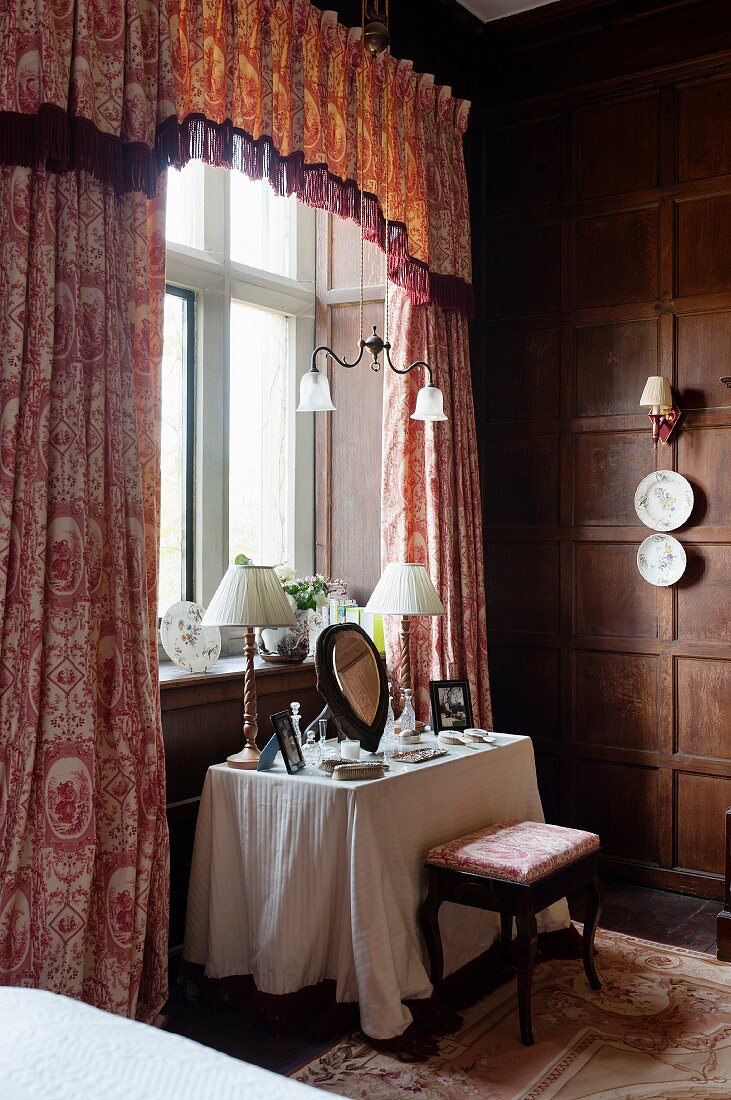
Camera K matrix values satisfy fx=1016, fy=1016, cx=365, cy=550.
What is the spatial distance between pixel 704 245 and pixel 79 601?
117 inches

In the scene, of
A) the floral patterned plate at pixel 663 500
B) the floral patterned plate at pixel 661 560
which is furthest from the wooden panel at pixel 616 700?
the floral patterned plate at pixel 663 500

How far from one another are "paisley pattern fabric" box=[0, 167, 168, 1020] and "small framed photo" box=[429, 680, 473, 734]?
1151 millimetres

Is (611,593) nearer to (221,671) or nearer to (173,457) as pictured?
(221,671)

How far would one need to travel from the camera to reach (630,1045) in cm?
283

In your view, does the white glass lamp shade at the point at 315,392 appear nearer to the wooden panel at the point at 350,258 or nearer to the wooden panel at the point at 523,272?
the wooden panel at the point at 350,258

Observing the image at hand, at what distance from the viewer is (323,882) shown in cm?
290

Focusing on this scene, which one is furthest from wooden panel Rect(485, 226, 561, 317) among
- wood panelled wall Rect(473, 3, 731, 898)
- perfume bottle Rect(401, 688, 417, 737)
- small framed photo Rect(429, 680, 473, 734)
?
perfume bottle Rect(401, 688, 417, 737)

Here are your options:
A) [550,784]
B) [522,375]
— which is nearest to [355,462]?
[522,375]

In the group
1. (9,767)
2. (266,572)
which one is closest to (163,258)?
(266,572)

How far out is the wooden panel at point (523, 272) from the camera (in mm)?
4551

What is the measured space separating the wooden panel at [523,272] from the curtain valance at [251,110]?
0.35 m

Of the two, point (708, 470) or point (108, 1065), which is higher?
point (708, 470)

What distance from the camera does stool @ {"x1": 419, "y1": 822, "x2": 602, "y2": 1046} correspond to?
2.82 meters

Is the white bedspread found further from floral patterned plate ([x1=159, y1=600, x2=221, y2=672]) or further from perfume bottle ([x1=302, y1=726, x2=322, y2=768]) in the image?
floral patterned plate ([x1=159, y1=600, x2=221, y2=672])
